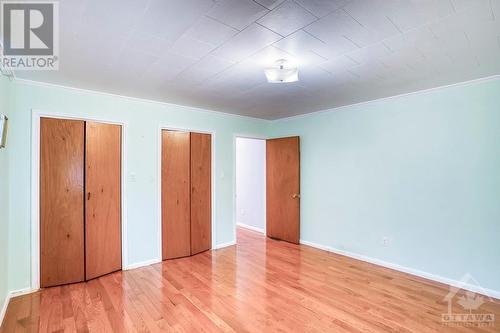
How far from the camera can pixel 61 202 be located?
2.96 metres

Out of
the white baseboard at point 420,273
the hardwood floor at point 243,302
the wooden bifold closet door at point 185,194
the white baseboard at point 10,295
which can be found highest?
the wooden bifold closet door at point 185,194

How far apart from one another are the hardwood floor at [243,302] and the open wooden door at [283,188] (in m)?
1.20

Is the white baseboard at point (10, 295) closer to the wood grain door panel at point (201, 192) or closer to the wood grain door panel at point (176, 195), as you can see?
the wood grain door panel at point (176, 195)

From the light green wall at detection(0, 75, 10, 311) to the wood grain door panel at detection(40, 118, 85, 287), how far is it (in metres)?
0.31

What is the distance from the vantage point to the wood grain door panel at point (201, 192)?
13.4ft

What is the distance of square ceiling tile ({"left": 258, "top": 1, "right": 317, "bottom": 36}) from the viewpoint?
1514 mm

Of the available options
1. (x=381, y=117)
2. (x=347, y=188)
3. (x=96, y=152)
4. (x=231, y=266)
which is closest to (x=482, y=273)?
(x=347, y=188)

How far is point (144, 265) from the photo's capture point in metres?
3.55

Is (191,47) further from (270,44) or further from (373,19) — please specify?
(373,19)

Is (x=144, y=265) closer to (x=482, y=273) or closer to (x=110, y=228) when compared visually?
(x=110, y=228)

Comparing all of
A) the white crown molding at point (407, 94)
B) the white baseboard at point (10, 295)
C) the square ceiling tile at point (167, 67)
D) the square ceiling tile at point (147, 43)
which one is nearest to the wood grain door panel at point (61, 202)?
the white baseboard at point (10, 295)

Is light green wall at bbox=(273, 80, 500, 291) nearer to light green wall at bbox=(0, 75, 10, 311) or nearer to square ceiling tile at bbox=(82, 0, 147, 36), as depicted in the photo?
square ceiling tile at bbox=(82, 0, 147, 36)

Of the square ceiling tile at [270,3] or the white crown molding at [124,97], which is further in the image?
the white crown molding at [124,97]

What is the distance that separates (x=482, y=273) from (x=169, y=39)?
13.2ft
